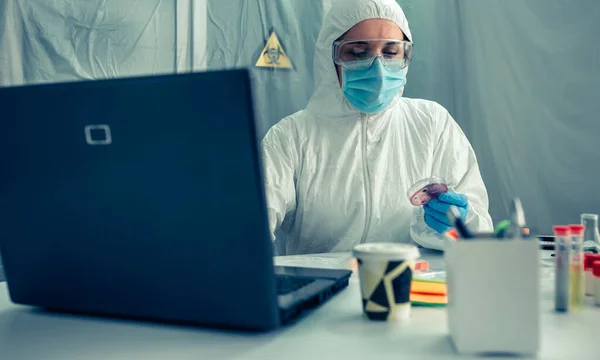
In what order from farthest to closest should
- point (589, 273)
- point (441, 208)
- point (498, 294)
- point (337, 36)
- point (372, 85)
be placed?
point (337, 36), point (372, 85), point (441, 208), point (589, 273), point (498, 294)

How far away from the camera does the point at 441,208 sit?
1164 mm

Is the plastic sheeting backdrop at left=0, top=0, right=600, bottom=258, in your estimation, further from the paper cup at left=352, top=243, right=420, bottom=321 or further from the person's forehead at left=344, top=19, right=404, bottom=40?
the paper cup at left=352, top=243, right=420, bottom=321

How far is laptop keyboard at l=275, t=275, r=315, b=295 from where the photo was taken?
69cm

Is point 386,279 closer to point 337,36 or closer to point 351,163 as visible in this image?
point 351,163

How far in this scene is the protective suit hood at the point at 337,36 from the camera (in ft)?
5.24

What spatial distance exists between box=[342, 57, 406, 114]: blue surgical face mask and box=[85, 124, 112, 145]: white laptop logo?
3.49ft

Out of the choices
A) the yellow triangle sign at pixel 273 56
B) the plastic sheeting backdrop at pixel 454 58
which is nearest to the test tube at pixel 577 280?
the plastic sheeting backdrop at pixel 454 58

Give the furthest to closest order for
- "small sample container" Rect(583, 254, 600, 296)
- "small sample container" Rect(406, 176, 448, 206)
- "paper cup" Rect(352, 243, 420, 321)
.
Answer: "small sample container" Rect(406, 176, 448, 206)
"small sample container" Rect(583, 254, 600, 296)
"paper cup" Rect(352, 243, 420, 321)

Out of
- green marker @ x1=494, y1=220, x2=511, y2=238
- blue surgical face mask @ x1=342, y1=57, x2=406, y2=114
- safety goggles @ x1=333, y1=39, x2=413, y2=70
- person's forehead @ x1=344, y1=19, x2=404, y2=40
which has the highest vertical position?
person's forehead @ x1=344, y1=19, x2=404, y2=40

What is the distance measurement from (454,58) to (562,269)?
147cm

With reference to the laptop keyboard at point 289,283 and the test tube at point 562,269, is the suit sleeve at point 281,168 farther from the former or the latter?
the test tube at point 562,269

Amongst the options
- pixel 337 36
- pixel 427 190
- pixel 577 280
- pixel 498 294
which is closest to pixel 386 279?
pixel 498 294

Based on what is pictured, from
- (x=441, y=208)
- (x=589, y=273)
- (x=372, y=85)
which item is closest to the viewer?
(x=589, y=273)

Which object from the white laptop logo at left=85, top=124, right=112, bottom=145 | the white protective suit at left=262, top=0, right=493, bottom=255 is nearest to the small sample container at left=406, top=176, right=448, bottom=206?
the white protective suit at left=262, top=0, right=493, bottom=255
